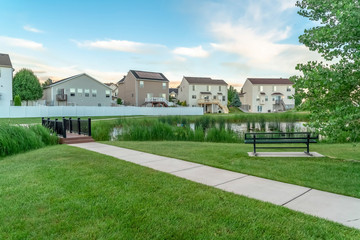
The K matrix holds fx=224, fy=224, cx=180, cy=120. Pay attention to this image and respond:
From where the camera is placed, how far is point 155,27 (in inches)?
770

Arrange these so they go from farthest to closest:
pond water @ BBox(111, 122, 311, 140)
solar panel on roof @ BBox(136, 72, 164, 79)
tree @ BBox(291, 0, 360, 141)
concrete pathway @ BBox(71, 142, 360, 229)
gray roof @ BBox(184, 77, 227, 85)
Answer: gray roof @ BBox(184, 77, 227, 85) → solar panel on roof @ BBox(136, 72, 164, 79) → pond water @ BBox(111, 122, 311, 140) → tree @ BBox(291, 0, 360, 141) → concrete pathway @ BBox(71, 142, 360, 229)

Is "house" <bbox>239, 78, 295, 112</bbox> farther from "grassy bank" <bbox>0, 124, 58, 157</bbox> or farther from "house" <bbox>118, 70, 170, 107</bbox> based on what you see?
"grassy bank" <bbox>0, 124, 58, 157</bbox>

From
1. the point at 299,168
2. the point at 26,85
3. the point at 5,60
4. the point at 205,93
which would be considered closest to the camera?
the point at 299,168

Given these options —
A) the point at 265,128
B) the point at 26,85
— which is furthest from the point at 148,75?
the point at 265,128

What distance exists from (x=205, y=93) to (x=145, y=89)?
1407 cm

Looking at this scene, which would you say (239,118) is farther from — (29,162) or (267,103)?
(267,103)

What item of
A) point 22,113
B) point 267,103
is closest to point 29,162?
point 22,113

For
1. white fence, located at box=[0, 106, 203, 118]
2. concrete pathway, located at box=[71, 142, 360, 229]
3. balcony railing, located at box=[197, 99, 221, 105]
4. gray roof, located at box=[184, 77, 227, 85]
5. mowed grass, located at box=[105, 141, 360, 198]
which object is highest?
A: gray roof, located at box=[184, 77, 227, 85]

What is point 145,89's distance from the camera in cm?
4428

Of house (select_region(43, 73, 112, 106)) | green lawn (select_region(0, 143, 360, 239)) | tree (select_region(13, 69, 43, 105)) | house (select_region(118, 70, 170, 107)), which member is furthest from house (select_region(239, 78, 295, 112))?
green lawn (select_region(0, 143, 360, 239))

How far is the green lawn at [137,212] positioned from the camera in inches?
97.9

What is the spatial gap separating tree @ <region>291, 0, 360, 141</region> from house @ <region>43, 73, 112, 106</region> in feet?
123

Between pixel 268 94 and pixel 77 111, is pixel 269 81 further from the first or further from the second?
pixel 77 111

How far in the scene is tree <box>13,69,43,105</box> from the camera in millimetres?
40097
